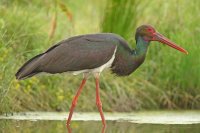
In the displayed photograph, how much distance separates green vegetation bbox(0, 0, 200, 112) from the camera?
11500 mm

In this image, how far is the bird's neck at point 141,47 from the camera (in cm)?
1068

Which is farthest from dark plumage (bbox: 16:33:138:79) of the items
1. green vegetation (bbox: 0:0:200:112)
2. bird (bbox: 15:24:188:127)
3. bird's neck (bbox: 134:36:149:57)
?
green vegetation (bbox: 0:0:200:112)

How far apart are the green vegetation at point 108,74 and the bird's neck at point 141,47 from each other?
144cm

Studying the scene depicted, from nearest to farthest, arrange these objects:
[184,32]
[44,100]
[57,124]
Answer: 1. [57,124]
2. [44,100]
3. [184,32]

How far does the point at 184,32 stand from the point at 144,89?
45.6 inches

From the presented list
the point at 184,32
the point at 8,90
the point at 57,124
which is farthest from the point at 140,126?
the point at 184,32

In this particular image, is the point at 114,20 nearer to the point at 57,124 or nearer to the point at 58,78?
the point at 58,78

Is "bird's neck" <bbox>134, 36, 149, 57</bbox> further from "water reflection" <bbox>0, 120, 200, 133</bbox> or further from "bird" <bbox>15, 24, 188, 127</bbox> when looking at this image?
"water reflection" <bbox>0, 120, 200, 133</bbox>

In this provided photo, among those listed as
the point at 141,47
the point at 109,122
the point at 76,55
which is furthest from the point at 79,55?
the point at 109,122

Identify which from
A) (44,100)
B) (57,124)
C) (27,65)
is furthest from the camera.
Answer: (44,100)

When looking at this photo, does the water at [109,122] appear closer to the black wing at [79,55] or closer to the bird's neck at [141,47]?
the black wing at [79,55]

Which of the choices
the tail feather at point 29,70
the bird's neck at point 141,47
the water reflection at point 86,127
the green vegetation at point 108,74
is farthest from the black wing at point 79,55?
the green vegetation at point 108,74

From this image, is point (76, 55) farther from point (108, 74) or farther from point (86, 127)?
point (108, 74)

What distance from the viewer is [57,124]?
426 inches
